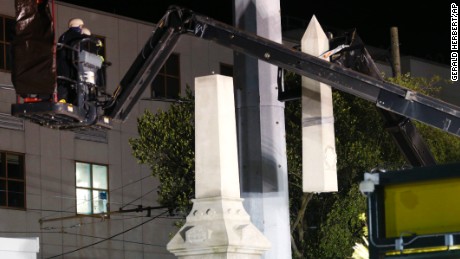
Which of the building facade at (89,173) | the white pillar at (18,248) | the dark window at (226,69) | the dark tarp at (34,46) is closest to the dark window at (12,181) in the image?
the building facade at (89,173)

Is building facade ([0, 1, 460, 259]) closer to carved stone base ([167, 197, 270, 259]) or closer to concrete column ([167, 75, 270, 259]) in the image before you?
concrete column ([167, 75, 270, 259])

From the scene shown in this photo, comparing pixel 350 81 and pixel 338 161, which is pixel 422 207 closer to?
pixel 350 81

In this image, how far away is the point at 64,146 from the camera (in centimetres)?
3825

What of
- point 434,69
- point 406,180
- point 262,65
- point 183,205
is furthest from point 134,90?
point 434,69

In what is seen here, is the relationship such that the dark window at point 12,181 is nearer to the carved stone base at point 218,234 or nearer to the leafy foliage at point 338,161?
the leafy foliage at point 338,161

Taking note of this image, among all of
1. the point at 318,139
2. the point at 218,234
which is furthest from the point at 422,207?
the point at 318,139

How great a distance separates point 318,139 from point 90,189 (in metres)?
26.5

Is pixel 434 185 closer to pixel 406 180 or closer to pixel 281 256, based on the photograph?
pixel 406 180

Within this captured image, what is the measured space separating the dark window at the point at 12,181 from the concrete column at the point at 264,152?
24089 mm

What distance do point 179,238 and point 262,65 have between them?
9.30 ft

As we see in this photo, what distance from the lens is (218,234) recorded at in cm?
1131

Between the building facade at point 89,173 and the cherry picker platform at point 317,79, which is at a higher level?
the building facade at point 89,173

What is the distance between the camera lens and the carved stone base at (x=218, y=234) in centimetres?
1125

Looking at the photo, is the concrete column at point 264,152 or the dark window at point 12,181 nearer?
the concrete column at point 264,152
